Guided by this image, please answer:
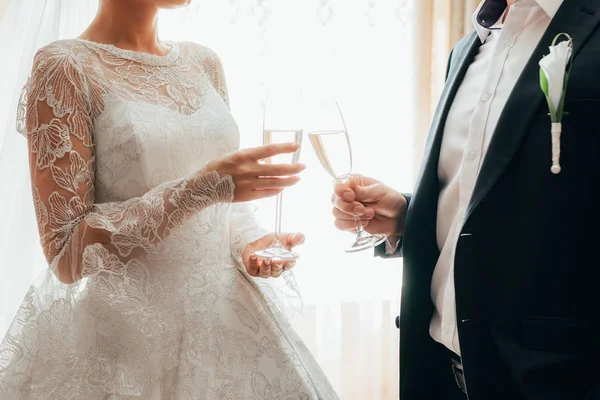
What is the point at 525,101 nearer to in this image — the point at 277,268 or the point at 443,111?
the point at 443,111

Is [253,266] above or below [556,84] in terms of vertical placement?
below

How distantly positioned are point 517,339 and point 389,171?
6.07ft

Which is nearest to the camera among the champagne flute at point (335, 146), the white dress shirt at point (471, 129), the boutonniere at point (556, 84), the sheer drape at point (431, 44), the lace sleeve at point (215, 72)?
the boutonniere at point (556, 84)

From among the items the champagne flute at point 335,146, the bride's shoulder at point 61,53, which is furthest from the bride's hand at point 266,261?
the bride's shoulder at point 61,53

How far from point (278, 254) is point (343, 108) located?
5.83ft

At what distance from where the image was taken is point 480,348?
4.14 ft

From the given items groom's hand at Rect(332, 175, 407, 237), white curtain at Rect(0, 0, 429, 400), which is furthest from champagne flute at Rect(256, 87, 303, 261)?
white curtain at Rect(0, 0, 429, 400)

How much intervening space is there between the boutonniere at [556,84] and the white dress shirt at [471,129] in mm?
201

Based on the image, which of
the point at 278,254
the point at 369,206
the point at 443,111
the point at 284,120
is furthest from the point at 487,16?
the point at 278,254

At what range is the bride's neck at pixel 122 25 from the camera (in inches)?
60.8

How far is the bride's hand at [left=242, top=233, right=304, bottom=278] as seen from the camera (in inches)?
54.7

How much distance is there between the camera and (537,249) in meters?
1.19

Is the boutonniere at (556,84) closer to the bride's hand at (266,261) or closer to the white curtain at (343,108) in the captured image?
the bride's hand at (266,261)

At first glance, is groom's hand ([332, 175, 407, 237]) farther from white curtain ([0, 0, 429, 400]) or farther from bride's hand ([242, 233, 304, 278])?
white curtain ([0, 0, 429, 400])
